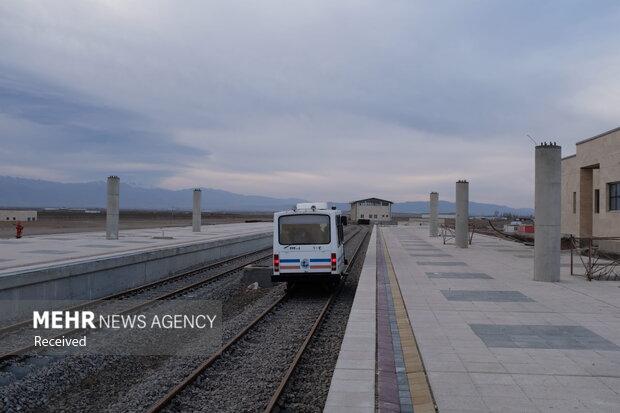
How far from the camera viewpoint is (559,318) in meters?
10.5

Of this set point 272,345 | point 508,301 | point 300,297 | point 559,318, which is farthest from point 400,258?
point 272,345

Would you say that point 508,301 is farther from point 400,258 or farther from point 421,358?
point 400,258

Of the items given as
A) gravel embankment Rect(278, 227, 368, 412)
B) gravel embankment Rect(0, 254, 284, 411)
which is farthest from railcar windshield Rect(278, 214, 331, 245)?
gravel embankment Rect(0, 254, 284, 411)

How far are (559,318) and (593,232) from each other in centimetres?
2039

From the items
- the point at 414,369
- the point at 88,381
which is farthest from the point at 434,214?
the point at 88,381

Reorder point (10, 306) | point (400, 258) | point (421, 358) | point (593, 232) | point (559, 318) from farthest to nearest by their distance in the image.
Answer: point (593, 232)
point (400, 258)
point (10, 306)
point (559, 318)
point (421, 358)

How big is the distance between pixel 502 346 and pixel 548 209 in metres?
9.27

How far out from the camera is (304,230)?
14.8 meters

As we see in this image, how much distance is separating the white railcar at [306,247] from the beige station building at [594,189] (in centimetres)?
1620

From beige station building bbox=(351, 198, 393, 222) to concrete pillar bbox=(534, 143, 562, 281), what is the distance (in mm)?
85185

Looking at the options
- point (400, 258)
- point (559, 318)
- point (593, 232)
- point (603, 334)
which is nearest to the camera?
point (603, 334)

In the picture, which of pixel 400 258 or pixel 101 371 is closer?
pixel 101 371

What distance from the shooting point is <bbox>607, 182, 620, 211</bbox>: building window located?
2545cm

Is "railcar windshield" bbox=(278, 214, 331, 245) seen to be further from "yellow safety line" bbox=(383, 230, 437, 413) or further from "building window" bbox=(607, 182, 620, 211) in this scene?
"building window" bbox=(607, 182, 620, 211)
